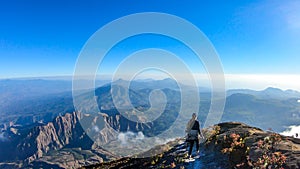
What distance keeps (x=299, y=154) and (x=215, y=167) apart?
18.5 feet

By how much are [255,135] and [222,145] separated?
317 cm

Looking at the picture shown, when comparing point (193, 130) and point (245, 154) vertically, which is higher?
point (193, 130)

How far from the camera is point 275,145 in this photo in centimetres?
1859

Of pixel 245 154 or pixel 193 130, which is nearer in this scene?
pixel 245 154

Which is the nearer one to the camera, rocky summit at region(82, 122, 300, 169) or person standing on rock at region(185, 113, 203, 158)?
rocky summit at region(82, 122, 300, 169)

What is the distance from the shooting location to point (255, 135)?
22188 mm

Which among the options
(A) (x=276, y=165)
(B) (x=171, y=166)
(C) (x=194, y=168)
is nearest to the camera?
(A) (x=276, y=165)

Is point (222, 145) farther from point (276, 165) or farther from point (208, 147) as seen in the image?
point (276, 165)

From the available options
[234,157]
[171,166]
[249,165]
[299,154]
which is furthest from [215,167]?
[299,154]

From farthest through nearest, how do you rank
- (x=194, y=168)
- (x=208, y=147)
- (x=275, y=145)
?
(x=208, y=147) → (x=194, y=168) → (x=275, y=145)

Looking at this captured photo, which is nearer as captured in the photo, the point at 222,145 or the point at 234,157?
the point at 234,157

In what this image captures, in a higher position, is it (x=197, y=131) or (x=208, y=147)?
(x=197, y=131)

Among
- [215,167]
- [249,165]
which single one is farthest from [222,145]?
[249,165]

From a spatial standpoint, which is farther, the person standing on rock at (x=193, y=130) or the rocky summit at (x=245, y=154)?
the person standing on rock at (x=193, y=130)
